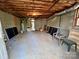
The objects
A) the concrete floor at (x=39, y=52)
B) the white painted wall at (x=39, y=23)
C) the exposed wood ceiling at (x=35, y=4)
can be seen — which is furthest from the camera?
the white painted wall at (x=39, y=23)

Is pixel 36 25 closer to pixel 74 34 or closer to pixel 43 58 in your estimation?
pixel 74 34

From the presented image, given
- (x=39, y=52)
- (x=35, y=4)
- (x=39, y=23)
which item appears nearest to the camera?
(x=39, y=52)

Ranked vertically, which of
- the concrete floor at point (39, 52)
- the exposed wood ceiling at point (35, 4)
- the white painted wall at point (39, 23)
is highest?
the exposed wood ceiling at point (35, 4)

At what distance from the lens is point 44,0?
13.6 feet

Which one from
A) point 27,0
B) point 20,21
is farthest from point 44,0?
point 20,21

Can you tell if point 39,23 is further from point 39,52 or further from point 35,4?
point 39,52

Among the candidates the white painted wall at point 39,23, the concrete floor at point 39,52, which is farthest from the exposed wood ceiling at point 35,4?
the white painted wall at point 39,23

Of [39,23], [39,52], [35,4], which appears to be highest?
[35,4]

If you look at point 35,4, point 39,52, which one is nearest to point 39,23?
point 35,4

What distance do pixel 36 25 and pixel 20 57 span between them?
11536mm

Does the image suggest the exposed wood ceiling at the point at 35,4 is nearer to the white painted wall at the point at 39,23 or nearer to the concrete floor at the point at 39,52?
the concrete floor at the point at 39,52

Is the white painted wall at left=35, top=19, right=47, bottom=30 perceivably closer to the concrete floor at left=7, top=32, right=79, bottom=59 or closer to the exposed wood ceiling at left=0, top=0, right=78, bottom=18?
the exposed wood ceiling at left=0, top=0, right=78, bottom=18

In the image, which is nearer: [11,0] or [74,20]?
[11,0]

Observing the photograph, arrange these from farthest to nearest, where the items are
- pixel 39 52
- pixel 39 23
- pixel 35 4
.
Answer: pixel 39 23
pixel 35 4
pixel 39 52
